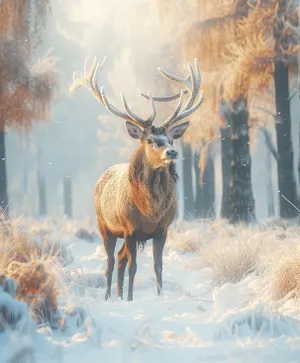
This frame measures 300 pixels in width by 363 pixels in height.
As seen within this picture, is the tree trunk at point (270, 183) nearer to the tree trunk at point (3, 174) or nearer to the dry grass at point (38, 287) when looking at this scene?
the tree trunk at point (3, 174)

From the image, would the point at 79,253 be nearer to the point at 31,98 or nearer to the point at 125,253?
the point at 31,98

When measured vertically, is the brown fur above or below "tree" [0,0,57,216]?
below

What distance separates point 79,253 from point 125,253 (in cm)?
447

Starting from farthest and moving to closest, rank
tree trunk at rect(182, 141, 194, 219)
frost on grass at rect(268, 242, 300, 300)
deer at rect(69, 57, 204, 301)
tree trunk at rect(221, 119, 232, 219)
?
tree trunk at rect(182, 141, 194, 219) < tree trunk at rect(221, 119, 232, 219) < deer at rect(69, 57, 204, 301) < frost on grass at rect(268, 242, 300, 300)

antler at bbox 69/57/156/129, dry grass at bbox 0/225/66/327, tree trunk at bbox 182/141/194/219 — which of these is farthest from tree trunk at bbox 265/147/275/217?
dry grass at bbox 0/225/66/327

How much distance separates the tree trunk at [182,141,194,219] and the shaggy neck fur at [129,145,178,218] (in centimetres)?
1155

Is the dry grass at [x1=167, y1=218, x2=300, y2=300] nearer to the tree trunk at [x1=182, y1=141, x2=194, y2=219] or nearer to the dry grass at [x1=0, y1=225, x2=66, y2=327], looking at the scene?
the dry grass at [x1=0, y1=225, x2=66, y2=327]

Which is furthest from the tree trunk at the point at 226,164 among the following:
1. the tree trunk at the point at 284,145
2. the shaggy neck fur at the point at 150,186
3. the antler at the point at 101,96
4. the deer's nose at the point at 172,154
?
the deer's nose at the point at 172,154

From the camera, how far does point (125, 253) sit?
6273 millimetres

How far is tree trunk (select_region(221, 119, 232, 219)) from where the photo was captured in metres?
14.5

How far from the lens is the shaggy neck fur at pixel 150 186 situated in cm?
573

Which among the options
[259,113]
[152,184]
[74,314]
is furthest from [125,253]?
[259,113]

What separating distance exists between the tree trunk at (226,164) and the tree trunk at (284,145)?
198cm

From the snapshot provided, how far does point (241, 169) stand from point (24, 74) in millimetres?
5164
